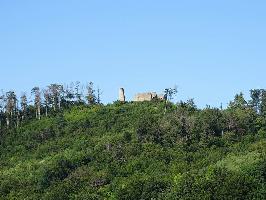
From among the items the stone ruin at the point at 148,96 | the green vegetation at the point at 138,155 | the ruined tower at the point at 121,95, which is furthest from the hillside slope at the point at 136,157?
the ruined tower at the point at 121,95

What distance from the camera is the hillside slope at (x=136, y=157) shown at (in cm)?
8812

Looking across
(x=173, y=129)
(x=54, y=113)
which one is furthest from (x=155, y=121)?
(x=54, y=113)

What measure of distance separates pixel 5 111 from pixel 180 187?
6736 centimetres

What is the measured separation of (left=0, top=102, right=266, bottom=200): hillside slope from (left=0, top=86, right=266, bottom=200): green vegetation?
0.41 feet

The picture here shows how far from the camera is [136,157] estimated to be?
106 m

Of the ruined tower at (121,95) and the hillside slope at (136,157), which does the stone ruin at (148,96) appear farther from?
the hillside slope at (136,157)

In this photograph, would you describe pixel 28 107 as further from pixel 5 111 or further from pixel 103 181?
pixel 103 181

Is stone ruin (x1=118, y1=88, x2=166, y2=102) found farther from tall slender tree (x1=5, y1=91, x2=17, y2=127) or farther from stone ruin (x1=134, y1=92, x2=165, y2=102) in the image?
tall slender tree (x1=5, y1=91, x2=17, y2=127)

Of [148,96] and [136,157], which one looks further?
[148,96]

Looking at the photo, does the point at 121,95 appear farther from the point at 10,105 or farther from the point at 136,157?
the point at 136,157

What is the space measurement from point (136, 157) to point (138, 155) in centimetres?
112

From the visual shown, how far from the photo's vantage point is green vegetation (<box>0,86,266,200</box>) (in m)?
88.7

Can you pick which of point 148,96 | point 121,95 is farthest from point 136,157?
point 121,95

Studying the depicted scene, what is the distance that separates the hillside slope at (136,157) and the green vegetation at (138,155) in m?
0.12
